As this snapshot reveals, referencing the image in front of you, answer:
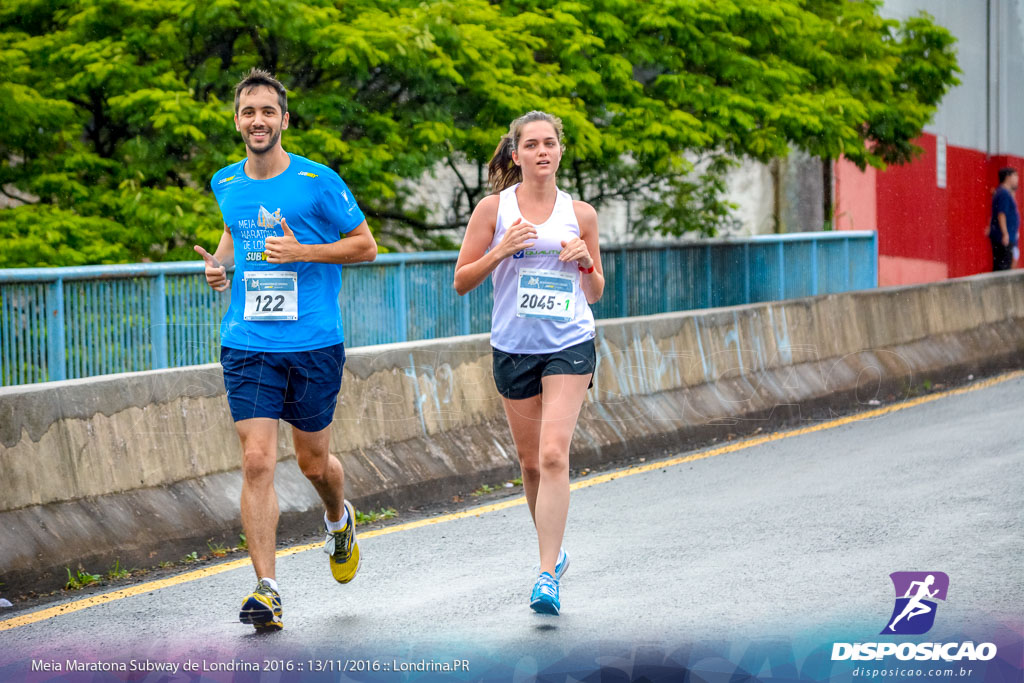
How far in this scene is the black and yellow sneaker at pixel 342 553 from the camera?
637 cm

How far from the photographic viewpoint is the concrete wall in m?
6.75

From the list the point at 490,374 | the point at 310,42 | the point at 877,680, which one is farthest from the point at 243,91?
the point at 310,42

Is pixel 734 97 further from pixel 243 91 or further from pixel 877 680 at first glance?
pixel 877 680

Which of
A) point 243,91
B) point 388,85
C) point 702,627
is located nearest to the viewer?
point 702,627

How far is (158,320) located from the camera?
10164 millimetres

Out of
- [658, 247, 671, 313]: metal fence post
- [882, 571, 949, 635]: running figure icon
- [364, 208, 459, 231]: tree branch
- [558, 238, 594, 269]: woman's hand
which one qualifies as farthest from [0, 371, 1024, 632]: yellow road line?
[364, 208, 459, 231]: tree branch

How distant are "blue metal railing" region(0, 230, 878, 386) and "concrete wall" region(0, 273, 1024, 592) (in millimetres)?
2087

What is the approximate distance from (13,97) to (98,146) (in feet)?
4.40

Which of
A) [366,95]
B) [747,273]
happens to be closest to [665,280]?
[747,273]

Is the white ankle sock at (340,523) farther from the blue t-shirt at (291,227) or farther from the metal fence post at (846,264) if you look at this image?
the metal fence post at (846,264)

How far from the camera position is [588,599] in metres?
6.04

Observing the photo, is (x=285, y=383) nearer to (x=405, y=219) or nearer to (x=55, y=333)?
(x=55, y=333)

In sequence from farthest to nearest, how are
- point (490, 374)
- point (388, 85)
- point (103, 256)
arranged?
1. point (388, 85)
2. point (103, 256)
3. point (490, 374)

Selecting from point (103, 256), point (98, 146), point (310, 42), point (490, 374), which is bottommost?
point (490, 374)
